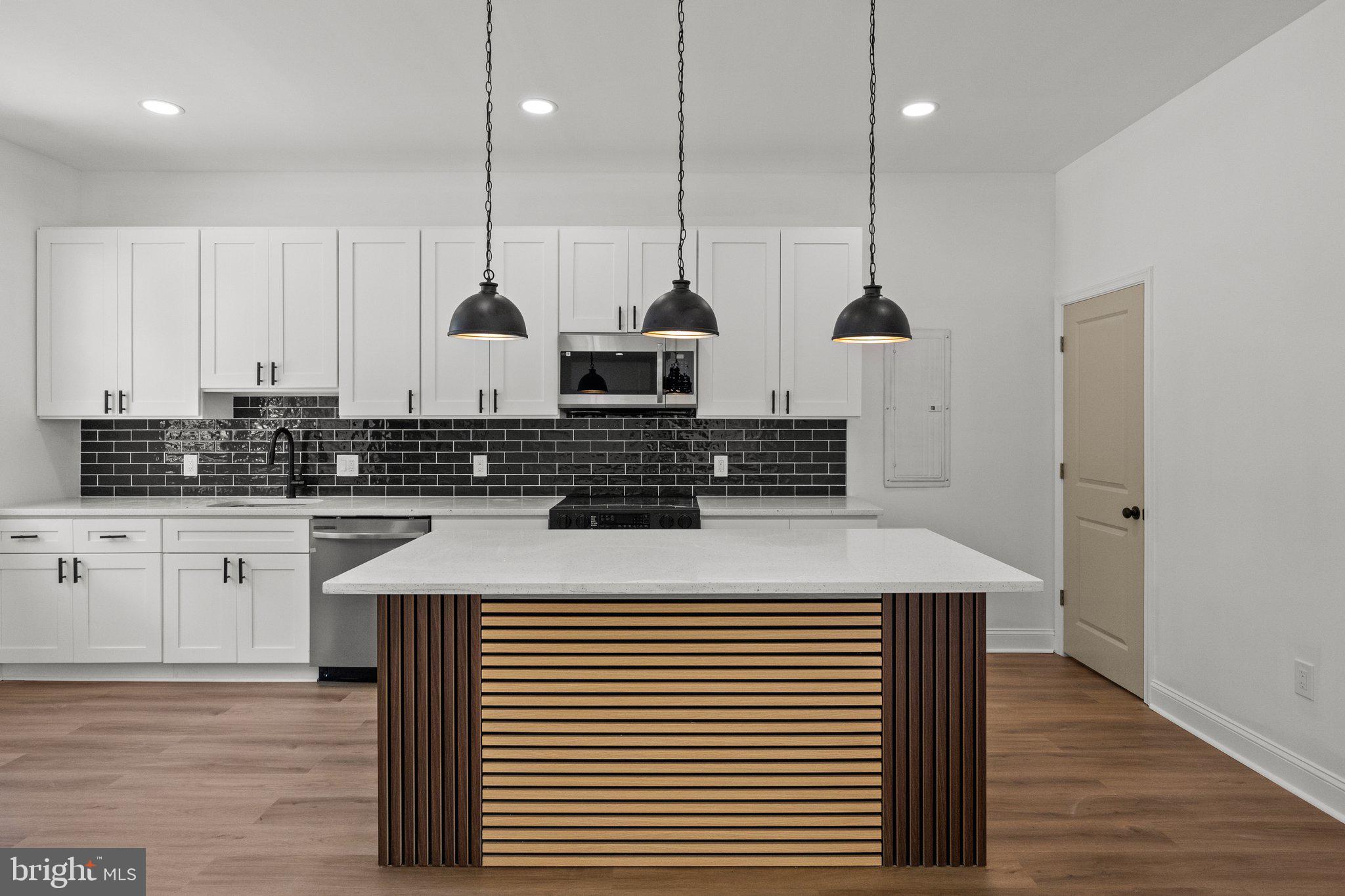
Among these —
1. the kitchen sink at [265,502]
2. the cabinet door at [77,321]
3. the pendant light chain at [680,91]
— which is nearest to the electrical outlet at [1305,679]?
the pendant light chain at [680,91]

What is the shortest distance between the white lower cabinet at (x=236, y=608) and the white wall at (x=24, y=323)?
1099 mm

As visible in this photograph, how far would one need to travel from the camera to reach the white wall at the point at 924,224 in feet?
15.2

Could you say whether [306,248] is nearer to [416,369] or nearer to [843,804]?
[416,369]

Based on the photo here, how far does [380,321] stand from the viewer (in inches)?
169

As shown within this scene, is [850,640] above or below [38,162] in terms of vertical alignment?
below

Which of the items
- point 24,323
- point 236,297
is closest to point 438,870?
point 236,297

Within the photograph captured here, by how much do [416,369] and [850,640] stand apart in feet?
9.72

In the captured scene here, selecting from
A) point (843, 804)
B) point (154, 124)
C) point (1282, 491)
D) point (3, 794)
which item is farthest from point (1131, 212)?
point (3, 794)

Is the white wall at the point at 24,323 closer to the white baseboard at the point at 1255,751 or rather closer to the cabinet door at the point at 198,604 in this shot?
the cabinet door at the point at 198,604

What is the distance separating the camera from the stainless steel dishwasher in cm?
403

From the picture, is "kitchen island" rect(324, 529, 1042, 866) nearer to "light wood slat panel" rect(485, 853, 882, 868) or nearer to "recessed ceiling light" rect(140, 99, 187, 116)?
"light wood slat panel" rect(485, 853, 882, 868)

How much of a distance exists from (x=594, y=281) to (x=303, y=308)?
5.37 ft

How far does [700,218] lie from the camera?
462 cm

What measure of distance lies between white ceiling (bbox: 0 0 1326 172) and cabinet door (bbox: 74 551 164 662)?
228cm
